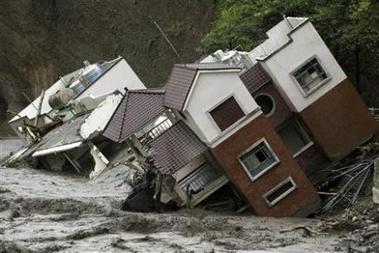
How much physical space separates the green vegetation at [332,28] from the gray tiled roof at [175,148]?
884cm

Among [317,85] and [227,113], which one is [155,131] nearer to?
[227,113]

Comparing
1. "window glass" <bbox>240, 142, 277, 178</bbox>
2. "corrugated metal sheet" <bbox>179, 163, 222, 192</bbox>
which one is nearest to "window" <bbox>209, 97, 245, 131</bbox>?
"window glass" <bbox>240, 142, 277, 178</bbox>

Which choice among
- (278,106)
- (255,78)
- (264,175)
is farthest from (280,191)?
(255,78)

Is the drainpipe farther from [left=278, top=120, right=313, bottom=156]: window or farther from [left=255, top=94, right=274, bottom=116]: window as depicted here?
[left=255, top=94, right=274, bottom=116]: window

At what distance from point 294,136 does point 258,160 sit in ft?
12.6

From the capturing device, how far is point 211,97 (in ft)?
97.7

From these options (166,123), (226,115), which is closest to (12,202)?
(166,123)

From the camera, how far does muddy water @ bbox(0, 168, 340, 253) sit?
2271cm

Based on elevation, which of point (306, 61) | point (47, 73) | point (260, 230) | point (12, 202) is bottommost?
point (260, 230)

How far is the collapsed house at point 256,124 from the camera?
97.2 feet

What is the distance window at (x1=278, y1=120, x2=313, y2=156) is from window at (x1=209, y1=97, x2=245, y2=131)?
3.65m

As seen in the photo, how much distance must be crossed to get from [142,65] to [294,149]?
36.4 m

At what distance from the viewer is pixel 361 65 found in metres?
38.5

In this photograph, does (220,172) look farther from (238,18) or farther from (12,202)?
Result: (238,18)
